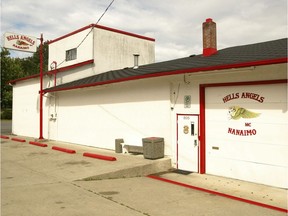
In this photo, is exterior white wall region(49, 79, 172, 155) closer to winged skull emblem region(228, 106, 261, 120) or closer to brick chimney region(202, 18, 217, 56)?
winged skull emblem region(228, 106, 261, 120)

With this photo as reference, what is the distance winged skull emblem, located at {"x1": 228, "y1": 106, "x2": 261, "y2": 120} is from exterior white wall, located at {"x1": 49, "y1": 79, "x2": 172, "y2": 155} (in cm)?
284

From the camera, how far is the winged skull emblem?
941 centimetres

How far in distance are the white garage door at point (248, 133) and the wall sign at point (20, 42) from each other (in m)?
15.3

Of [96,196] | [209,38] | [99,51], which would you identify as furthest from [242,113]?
[99,51]

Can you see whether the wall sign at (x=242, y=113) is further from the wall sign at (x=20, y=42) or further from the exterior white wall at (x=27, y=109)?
the wall sign at (x=20, y=42)

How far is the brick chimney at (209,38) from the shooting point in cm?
1362

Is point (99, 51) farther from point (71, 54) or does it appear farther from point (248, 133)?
point (248, 133)

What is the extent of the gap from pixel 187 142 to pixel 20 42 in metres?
15.7

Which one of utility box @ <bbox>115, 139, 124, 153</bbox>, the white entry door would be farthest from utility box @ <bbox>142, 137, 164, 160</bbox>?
utility box @ <bbox>115, 139, 124, 153</bbox>

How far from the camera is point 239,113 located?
973 centimetres

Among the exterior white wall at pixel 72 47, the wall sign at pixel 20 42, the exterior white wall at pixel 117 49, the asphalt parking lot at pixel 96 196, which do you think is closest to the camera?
the asphalt parking lot at pixel 96 196

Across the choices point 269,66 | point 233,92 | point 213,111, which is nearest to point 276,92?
point 269,66

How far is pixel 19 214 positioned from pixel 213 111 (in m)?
6.99

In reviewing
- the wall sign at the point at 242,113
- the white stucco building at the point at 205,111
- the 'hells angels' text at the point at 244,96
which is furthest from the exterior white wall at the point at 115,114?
the wall sign at the point at 242,113
